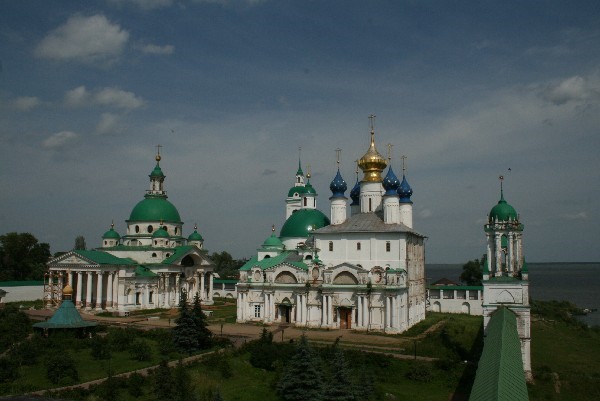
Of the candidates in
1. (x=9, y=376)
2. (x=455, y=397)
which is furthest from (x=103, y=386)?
(x=455, y=397)

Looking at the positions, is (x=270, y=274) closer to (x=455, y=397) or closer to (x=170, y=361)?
(x=170, y=361)

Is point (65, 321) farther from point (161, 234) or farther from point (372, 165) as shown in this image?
point (372, 165)

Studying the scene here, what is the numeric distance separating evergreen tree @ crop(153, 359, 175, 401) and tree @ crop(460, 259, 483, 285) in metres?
57.4

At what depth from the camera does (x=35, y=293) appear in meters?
56.2

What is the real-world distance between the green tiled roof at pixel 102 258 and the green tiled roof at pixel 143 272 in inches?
38.9

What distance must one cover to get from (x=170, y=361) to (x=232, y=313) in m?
21.8

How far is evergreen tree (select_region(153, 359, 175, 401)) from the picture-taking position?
2006 centimetres

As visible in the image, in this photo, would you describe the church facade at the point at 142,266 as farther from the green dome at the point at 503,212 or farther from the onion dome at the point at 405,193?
the green dome at the point at 503,212

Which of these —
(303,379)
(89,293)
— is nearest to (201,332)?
(303,379)

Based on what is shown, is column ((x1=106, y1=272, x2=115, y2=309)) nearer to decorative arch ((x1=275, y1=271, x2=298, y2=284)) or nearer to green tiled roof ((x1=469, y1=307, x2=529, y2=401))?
decorative arch ((x1=275, y1=271, x2=298, y2=284))

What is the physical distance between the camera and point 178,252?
2067 inches

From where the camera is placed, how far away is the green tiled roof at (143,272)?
49.5 m

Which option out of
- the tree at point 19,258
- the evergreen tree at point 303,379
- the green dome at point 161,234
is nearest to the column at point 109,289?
the green dome at point 161,234

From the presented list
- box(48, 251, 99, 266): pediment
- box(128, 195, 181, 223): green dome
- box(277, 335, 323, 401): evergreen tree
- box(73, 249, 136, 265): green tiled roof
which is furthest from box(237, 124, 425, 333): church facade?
box(128, 195, 181, 223): green dome
